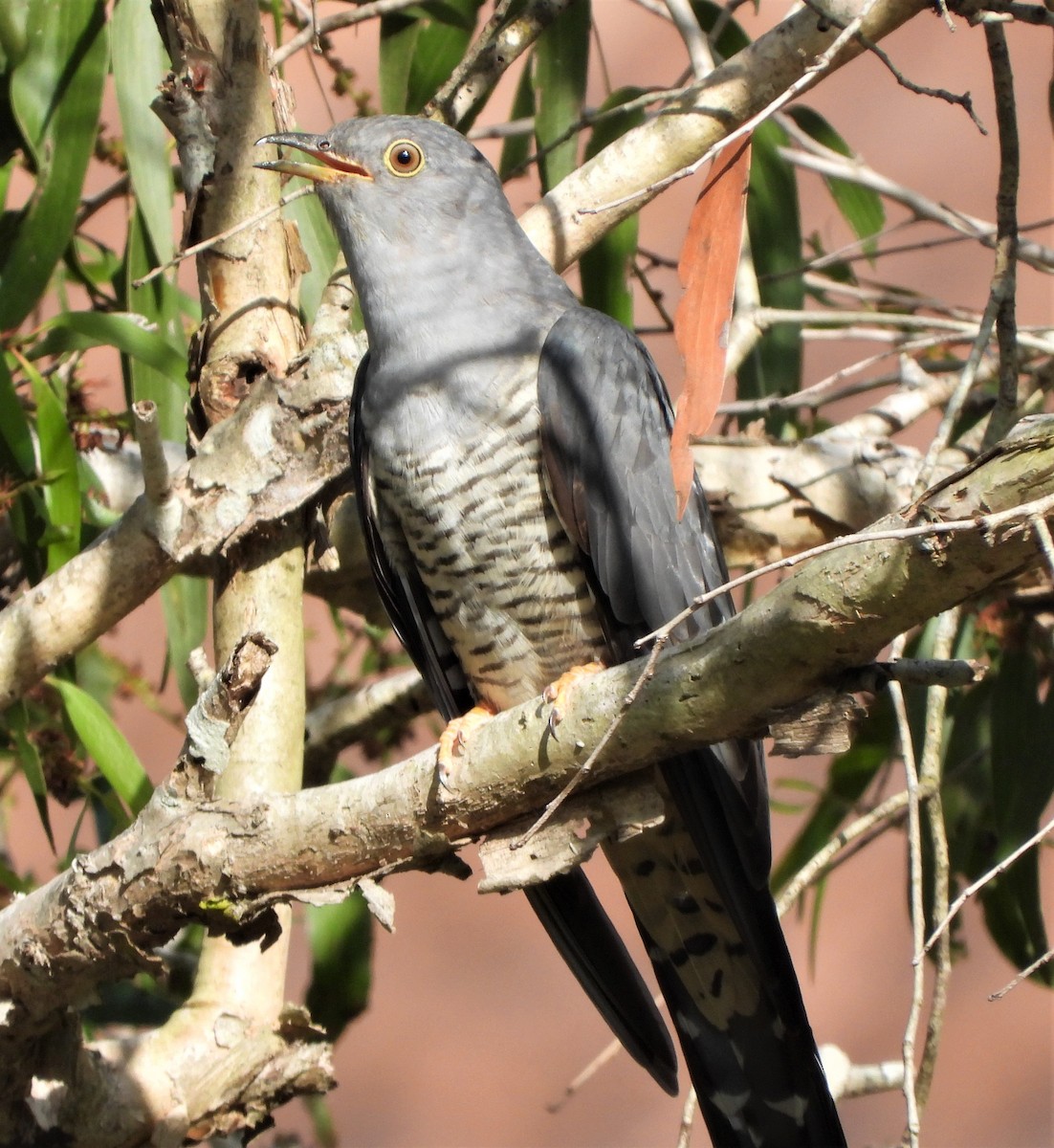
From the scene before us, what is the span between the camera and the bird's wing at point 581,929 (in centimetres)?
237

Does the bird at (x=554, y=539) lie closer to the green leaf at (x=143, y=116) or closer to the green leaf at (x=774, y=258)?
the green leaf at (x=143, y=116)

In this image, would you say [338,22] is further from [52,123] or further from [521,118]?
[521,118]

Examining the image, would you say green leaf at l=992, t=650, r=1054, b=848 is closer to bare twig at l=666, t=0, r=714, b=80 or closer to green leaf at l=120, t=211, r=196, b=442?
bare twig at l=666, t=0, r=714, b=80

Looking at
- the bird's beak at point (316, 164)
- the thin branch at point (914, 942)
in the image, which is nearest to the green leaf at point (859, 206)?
the bird's beak at point (316, 164)

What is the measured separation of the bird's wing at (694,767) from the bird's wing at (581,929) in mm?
92

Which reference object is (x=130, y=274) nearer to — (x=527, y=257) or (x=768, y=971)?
(x=527, y=257)

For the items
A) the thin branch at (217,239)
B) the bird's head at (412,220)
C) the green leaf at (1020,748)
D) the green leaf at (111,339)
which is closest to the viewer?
the thin branch at (217,239)

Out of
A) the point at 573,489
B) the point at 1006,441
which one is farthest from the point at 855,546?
the point at 573,489

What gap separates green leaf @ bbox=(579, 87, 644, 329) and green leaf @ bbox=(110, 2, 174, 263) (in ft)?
3.15

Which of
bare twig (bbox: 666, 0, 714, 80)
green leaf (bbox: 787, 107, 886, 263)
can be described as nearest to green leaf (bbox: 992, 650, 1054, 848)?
green leaf (bbox: 787, 107, 886, 263)

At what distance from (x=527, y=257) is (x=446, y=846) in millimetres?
1278

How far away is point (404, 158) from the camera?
2.65 m

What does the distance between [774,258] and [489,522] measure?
1254mm

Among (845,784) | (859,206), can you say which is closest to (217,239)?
(859,206)
